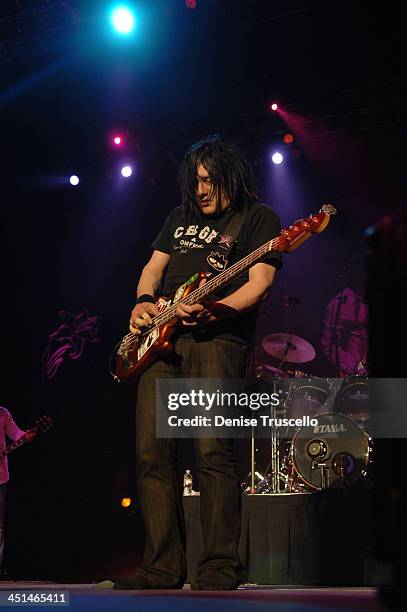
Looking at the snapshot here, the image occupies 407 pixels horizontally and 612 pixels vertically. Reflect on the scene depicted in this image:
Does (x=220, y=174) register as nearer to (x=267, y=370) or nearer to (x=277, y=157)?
(x=267, y=370)

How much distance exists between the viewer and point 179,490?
11.2 feet

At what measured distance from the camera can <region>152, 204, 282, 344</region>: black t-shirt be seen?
349 cm

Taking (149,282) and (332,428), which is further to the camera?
(332,428)

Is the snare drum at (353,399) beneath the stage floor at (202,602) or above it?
above

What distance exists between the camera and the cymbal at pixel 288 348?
25.6 ft

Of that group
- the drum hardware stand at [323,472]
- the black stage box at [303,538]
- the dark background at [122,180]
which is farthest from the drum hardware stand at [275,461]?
the dark background at [122,180]

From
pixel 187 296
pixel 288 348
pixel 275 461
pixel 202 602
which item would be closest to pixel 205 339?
pixel 187 296

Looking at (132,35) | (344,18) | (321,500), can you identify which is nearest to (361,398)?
(321,500)

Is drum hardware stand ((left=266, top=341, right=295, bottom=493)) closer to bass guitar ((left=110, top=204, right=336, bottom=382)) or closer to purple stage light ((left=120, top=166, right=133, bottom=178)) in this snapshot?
bass guitar ((left=110, top=204, right=336, bottom=382))

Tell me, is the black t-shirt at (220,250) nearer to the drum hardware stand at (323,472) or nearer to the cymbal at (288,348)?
the drum hardware stand at (323,472)

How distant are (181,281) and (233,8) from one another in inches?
183

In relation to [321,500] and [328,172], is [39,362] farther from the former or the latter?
[321,500]

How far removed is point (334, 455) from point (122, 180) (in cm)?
440

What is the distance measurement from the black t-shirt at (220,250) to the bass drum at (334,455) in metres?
3.15
